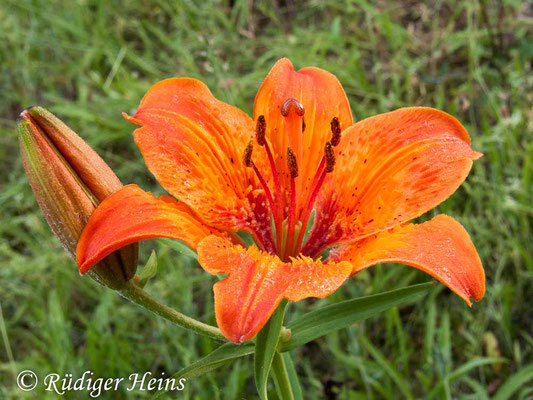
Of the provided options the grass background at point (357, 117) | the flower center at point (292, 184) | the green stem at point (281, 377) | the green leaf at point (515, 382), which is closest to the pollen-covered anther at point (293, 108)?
the flower center at point (292, 184)

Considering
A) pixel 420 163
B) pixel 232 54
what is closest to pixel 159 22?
pixel 232 54

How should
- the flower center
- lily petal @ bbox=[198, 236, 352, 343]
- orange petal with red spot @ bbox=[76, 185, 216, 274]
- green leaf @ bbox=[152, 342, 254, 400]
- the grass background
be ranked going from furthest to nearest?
1. the grass background
2. the flower center
3. green leaf @ bbox=[152, 342, 254, 400]
4. orange petal with red spot @ bbox=[76, 185, 216, 274]
5. lily petal @ bbox=[198, 236, 352, 343]

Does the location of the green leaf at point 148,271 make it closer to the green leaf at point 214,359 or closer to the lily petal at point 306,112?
the green leaf at point 214,359

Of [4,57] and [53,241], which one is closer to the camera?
[53,241]

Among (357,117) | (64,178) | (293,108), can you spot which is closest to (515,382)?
(293,108)

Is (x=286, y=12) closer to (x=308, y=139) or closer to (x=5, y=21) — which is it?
(x=5, y=21)

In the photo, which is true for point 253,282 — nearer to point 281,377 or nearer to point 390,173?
point 281,377

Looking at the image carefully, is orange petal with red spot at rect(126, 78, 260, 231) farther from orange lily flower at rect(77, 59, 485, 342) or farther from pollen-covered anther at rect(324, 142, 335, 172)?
pollen-covered anther at rect(324, 142, 335, 172)

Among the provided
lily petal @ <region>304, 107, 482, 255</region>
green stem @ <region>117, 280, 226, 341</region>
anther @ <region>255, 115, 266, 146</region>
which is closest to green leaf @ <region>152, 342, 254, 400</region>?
green stem @ <region>117, 280, 226, 341</region>
